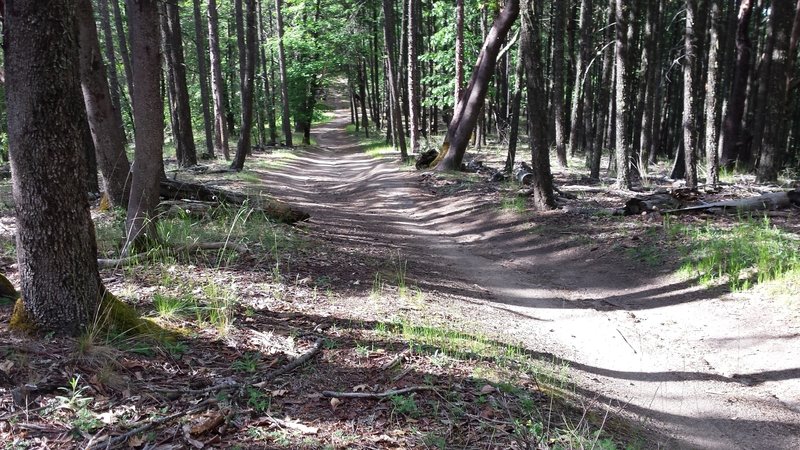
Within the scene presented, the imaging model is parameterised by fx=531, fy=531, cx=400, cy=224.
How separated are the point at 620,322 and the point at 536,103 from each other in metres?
5.89

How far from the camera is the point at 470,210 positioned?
1284 centimetres

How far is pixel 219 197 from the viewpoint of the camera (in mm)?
8953

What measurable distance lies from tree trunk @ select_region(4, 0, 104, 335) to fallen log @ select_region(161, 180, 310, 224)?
487cm

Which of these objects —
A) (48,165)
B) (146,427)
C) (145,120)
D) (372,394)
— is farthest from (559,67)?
(146,427)

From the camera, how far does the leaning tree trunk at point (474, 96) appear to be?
1591cm

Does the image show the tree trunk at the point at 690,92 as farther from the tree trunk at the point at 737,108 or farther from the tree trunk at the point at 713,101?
the tree trunk at the point at 737,108

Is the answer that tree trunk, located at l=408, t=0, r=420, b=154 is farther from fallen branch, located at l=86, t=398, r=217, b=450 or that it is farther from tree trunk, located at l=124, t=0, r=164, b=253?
fallen branch, located at l=86, t=398, r=217, b=450

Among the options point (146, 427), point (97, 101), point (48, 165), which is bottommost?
point (146, 427)

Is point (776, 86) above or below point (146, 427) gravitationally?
above

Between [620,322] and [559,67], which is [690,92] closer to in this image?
[559,67]

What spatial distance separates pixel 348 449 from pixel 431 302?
3409 mm

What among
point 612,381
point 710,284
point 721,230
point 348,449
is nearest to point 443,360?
point 348,449

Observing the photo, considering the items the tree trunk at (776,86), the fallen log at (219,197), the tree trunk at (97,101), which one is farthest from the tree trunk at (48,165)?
the tree trunk at (776,86)

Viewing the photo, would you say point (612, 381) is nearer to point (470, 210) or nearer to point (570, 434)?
point (570, 434)
